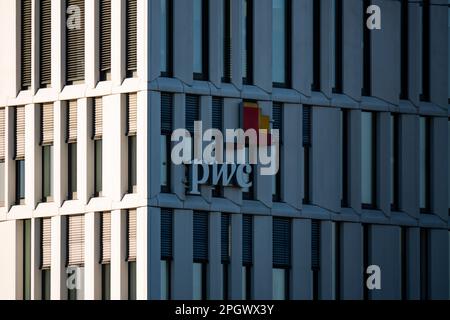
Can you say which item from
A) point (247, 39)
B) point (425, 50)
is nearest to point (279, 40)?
point (247, 39)

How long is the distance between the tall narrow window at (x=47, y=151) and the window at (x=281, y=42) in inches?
290

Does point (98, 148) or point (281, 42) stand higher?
point (281, 42)

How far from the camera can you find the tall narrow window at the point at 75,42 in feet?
322

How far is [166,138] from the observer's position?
9569 cm

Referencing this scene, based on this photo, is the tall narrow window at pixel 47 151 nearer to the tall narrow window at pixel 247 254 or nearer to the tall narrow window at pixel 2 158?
the tall narrow window at pixel 2 158

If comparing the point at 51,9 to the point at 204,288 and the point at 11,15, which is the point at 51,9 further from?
the point at 204,288

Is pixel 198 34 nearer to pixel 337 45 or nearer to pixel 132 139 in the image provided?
pixel 132 139

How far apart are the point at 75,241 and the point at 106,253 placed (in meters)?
1.71

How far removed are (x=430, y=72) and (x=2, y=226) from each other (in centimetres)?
1519

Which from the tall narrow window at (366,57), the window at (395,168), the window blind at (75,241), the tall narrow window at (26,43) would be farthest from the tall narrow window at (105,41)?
the window at (395,168)

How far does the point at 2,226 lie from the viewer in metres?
100
